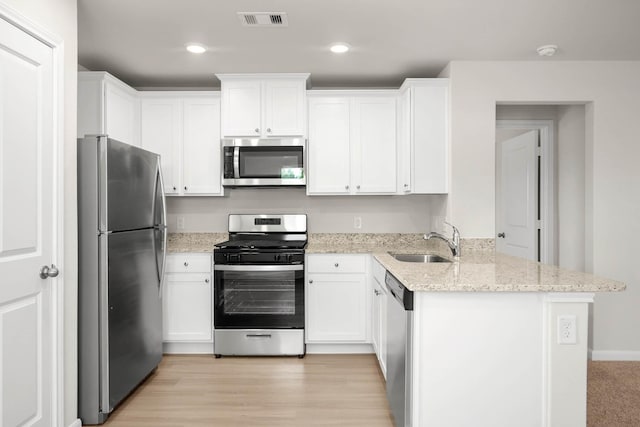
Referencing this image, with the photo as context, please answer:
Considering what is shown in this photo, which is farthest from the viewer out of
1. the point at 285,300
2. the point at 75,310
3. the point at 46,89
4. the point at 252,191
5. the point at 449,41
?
the point at 252,191

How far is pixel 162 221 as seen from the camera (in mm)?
3006

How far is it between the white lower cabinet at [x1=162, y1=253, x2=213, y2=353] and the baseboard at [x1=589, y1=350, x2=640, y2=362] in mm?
3190

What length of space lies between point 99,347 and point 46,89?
145 centimetres

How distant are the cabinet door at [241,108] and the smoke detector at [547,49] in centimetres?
225

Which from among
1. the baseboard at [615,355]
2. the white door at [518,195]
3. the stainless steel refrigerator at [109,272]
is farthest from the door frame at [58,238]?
the white door at [518,195]

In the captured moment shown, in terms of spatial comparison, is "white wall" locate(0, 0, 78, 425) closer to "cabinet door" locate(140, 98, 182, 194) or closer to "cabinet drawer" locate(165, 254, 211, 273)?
"cabinet drawer" locate(165, 254, 211, 273)

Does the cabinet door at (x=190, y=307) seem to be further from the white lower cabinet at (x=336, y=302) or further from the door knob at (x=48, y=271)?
the door knob at (x=48, y=271)

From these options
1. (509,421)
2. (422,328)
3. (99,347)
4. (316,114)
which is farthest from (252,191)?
(509,421)

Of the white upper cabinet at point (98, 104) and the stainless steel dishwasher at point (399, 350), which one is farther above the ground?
the white upper cabinet at point (98, 104)

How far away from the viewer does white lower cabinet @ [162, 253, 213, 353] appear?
3.38 m

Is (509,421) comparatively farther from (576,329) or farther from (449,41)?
(449,41)

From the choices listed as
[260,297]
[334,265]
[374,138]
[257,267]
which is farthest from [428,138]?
[260,297]

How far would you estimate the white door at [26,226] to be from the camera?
1.75 m

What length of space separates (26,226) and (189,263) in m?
1.58
